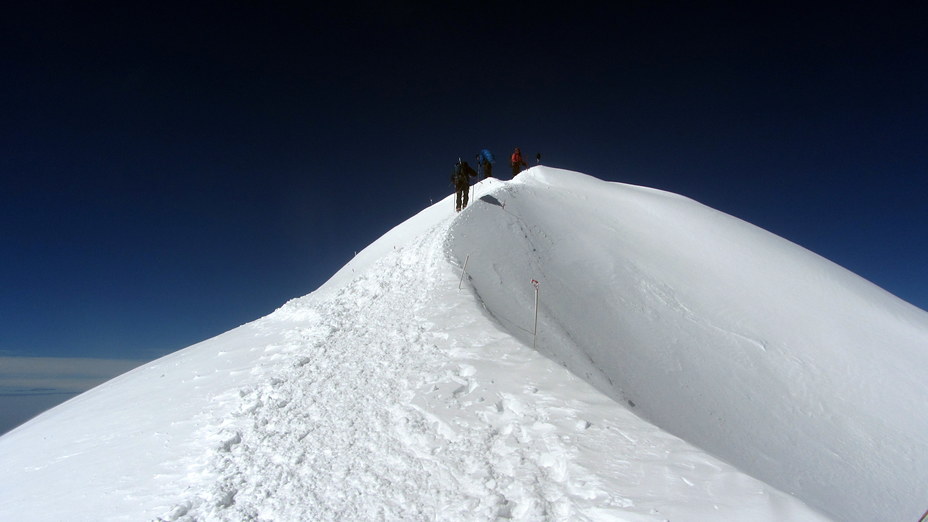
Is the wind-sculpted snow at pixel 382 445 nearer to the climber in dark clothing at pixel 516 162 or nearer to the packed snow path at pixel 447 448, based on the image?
the packed snow path at pixel 447 448

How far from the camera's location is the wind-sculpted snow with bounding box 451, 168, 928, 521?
8836 millimetres

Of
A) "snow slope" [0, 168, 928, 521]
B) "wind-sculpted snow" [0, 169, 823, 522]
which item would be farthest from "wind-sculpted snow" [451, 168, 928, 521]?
"wind-sculpted snow" [0, 169, 823, 522]

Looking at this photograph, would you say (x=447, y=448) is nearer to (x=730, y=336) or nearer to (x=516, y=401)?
(x=516, y=401)

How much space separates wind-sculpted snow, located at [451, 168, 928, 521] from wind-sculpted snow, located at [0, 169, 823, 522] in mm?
2033

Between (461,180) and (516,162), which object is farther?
(516,162)

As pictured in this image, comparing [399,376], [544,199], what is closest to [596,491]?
[399,376]

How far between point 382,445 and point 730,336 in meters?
9.78

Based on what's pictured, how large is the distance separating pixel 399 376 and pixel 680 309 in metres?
8.46

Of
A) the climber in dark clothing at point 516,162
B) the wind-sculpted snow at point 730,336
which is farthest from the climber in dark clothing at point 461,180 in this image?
the climber in dark clothing at point 516,162

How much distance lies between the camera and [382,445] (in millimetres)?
6664

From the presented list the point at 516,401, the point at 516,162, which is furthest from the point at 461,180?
the point at 516,401

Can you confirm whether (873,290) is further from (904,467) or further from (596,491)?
(596,491)

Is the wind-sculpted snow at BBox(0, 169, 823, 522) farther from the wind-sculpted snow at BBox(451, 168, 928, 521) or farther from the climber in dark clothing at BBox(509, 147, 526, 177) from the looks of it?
the climber in dark clothing at BBox(509, 147, 526, 177)

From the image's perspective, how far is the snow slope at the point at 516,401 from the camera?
18.4ft
